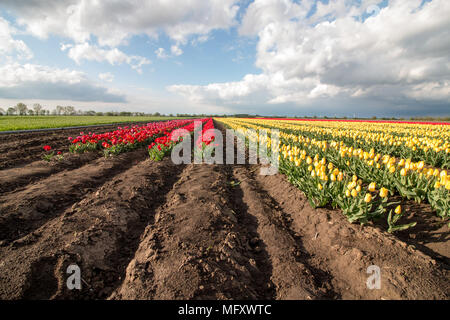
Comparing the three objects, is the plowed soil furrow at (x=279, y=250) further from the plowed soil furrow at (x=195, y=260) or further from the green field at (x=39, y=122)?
the green field at (x=39, y=122)

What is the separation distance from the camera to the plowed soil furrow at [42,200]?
3.68m

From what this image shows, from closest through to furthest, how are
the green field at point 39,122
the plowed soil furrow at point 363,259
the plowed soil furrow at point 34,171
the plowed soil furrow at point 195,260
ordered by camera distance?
1. the plowed soil furrow at point 363,259
2. the plowed soil furrow at point 195,260
3. the plowed soil furrow at point 34,171
4. the green field at point 39,122

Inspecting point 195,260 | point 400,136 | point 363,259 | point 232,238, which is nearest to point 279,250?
point 232,238

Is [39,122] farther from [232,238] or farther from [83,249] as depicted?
[232,238]

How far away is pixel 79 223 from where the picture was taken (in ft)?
12.1

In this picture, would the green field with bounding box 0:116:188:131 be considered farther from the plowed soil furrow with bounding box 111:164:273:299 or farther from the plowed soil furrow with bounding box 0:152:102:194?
the plowed soil furrow with bounding box 111:164:273:299

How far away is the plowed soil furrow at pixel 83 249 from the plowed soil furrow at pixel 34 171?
89.1 inches

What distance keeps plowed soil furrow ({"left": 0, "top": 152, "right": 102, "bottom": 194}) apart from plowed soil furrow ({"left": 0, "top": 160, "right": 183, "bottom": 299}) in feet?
7.43

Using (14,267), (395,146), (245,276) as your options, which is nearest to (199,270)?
(245,276)

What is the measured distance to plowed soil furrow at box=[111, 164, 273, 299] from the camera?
243 cm

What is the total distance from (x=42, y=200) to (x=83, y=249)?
2370mm

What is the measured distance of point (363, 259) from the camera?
272 centimetres

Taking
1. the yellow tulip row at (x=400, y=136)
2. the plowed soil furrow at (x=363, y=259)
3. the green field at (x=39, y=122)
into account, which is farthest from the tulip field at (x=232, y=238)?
the green field at (x=39, y=122)
